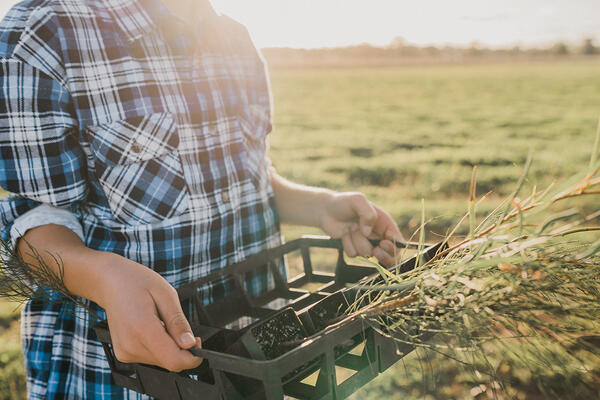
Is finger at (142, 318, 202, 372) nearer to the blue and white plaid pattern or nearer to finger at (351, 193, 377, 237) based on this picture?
the blue and white plaid pattern

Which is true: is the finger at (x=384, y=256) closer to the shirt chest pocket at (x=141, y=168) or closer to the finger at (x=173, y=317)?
the shirt chest pocket at (x=141, y=168)

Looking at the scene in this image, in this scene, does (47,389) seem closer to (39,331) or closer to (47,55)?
(39,331)

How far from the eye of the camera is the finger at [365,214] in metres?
1.38

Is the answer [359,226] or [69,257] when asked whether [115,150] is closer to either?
[69,257]

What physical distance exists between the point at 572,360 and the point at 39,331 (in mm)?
1164

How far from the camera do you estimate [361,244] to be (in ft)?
4.61

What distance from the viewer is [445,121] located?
14609 millimetres

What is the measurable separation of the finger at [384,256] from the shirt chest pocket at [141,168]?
19.7 inches

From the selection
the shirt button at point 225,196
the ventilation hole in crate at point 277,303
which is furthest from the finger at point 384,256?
the shirt button at point 225,196

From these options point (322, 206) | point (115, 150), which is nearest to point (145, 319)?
point (115, 150)

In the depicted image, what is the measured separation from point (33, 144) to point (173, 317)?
1.90ft

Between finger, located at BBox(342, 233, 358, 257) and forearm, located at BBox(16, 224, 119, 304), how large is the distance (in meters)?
0.65

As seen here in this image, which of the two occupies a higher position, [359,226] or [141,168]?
[141,168]

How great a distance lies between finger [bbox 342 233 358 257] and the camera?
4.56 feet
